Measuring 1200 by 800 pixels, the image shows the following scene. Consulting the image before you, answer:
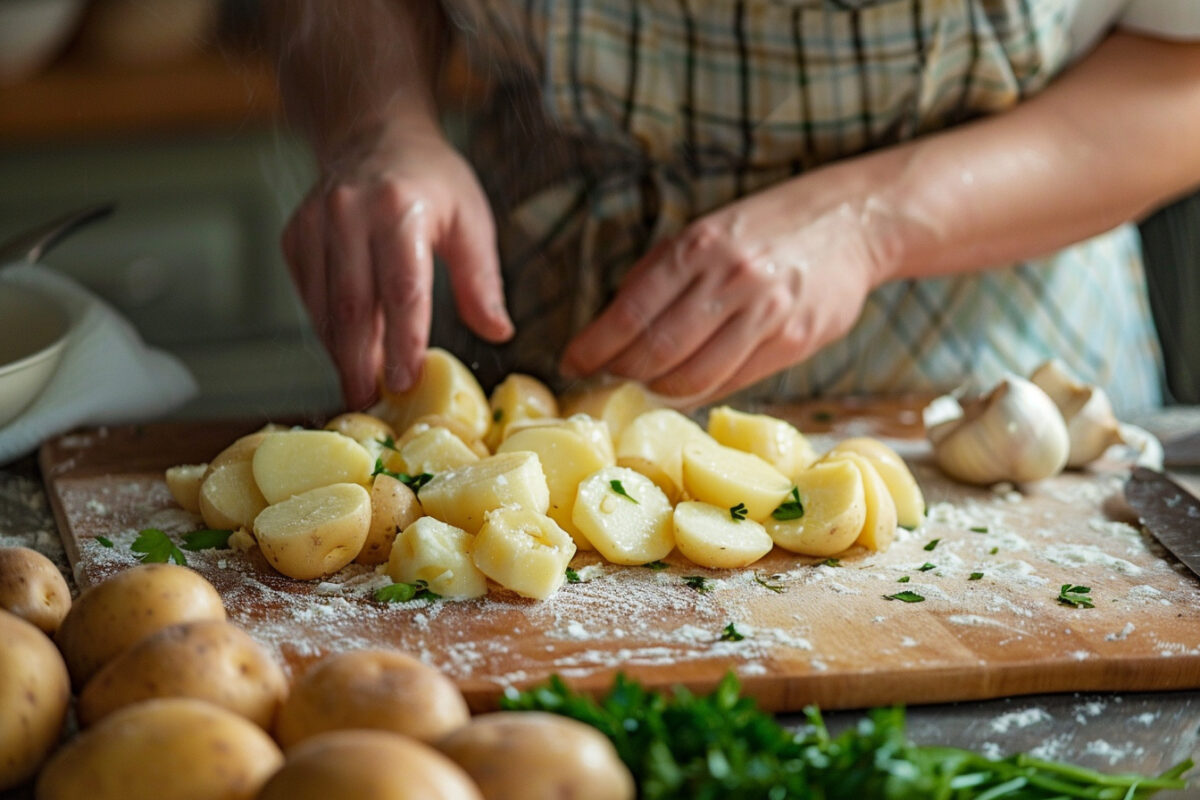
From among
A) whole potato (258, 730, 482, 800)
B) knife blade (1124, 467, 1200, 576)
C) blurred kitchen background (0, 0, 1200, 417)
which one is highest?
whole potato (258, 730, 482, 800)

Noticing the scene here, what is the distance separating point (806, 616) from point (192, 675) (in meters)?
0.53

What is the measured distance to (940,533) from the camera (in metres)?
1.31

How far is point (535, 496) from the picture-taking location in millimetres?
1174

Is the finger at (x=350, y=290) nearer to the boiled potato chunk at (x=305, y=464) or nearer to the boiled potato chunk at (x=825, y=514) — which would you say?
the boiled potato chunk at (x=305, y=464)

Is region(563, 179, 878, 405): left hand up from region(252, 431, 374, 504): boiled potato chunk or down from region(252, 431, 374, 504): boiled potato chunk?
up

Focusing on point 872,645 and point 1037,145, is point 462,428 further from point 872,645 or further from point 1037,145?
point 1037,145

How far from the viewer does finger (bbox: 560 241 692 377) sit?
4.83 ft

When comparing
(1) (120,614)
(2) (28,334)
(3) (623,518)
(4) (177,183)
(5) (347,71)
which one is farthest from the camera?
(4) (177,183)

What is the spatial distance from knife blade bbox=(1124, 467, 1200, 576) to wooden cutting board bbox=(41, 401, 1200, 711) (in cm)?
2

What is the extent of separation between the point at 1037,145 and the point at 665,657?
0.94 m

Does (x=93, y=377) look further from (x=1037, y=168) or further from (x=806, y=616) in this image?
(x=1037, y=168)

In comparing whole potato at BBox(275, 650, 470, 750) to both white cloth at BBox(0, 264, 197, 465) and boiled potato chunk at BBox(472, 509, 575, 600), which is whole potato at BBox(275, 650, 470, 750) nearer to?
boiled potato chunk at BBox(472, 509, 575, 600)

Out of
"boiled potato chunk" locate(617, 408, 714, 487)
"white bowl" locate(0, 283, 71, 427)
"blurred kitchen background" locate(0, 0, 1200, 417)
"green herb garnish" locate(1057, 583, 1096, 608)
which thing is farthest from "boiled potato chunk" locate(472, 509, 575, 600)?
"blurred kitchen background" locate(0, 0, 1200, 417)

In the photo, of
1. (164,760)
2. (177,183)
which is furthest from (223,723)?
(177,183)
